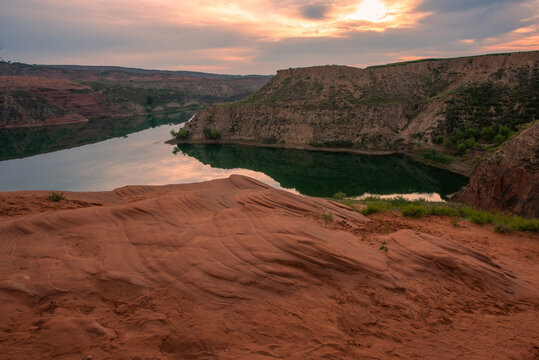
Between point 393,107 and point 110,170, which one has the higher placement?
point 393,107

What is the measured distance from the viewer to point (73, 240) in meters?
7.94

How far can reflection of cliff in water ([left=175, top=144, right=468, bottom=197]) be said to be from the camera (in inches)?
1558

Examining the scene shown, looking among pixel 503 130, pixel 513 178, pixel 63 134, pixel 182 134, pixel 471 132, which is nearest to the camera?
pixel 513 178

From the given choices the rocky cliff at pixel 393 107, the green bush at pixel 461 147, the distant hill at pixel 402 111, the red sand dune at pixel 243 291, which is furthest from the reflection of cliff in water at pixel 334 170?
the red sand dune at pixel 243 291

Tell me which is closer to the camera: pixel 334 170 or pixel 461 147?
pixel 461 147

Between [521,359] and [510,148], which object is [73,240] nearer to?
[521,359]

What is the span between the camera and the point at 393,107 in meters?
61.6

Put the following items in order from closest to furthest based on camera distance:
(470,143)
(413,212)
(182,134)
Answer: (413,212), (470,143), (182,134)

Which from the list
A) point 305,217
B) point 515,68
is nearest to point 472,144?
point 515,68

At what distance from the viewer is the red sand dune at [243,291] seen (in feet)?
18.3

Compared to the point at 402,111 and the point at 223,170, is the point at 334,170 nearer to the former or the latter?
the point at 223,170

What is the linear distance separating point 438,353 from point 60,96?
400ft

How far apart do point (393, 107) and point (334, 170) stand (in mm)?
23132

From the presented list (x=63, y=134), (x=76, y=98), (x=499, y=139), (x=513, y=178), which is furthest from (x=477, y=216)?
(x=76, y=98)
